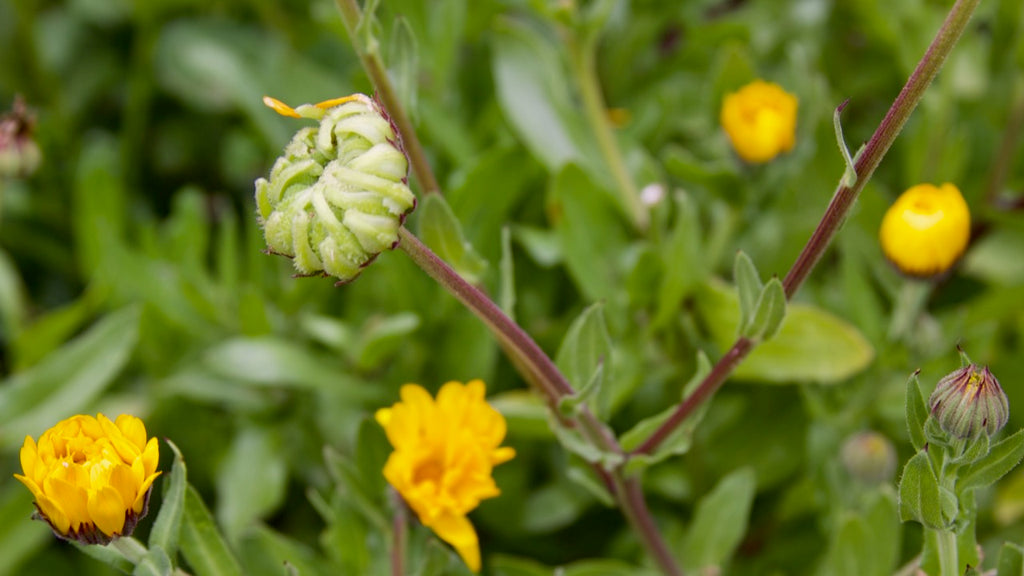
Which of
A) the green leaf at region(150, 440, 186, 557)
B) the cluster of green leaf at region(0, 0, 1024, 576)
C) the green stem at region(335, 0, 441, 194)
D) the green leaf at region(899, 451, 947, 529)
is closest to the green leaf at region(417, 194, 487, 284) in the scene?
the green stem at region(335, 0, 441, 194)

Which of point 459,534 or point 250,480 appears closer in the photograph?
point 459,534

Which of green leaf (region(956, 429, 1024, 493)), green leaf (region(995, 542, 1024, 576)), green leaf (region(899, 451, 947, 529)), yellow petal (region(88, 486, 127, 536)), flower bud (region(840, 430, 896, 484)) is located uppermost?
yellow petal (region(88, 486, 127, 536))

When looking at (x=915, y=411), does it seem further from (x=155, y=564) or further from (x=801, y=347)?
(x=155, y=564)

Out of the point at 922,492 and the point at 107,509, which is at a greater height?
the point at 107,509

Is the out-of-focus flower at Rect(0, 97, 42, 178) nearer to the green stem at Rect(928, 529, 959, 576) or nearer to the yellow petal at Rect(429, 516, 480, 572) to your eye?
the yellow petal at Rect(429, 516, 480, 572)

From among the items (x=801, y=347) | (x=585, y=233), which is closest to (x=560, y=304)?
(x=585, y=233)

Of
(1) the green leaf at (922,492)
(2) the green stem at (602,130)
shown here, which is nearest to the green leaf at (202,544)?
(1) the green leaf at (922,492)
